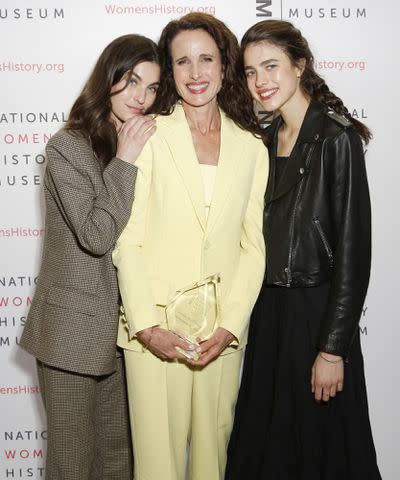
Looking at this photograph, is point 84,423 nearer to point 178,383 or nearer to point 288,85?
point 178,383

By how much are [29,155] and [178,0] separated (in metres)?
0.98

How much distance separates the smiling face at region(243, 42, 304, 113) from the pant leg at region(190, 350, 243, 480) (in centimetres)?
92

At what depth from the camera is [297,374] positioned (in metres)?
2.15

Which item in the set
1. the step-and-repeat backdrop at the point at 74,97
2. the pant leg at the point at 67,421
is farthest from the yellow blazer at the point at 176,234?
the step-and-repeat backdrop at the point at 74,97

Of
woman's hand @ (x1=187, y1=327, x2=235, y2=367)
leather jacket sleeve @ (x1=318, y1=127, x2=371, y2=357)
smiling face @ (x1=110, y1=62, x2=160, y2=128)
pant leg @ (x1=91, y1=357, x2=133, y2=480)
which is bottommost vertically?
pant leg @ (x1=91, y1=357, x2=133, y2=480)

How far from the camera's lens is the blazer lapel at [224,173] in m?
2.02

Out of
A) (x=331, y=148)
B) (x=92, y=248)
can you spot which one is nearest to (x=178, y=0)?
(x=331, y=148)

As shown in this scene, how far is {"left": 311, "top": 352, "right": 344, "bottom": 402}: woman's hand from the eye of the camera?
2.06m

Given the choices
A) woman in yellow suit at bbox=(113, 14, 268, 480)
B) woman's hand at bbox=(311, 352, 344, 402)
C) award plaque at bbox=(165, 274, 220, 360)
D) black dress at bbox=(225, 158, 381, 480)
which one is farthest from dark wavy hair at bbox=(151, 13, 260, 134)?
woman's hand at bbox=(311, 352, 344, 402)

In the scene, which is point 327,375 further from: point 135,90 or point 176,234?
point 135,90

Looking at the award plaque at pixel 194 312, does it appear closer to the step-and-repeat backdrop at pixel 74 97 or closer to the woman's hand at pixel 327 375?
the woman's hand at pixel 327 375

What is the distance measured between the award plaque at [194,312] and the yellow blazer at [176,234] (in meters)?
0.04

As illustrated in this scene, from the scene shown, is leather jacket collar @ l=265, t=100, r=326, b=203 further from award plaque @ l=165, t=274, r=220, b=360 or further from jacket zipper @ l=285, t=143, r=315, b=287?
award plaque @ l=165, t=274, r=220, b=360

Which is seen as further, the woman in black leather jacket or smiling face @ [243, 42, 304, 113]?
smiling face @ [243, 42, 304, 113]
